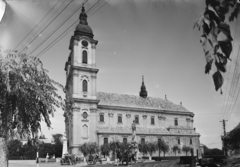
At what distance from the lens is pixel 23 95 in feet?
22.4

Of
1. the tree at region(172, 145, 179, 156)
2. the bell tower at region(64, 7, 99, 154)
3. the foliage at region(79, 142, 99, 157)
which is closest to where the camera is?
the foliage at region(79, 142, 99, 157)

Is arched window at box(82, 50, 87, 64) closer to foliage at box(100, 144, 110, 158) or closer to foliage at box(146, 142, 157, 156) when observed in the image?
foliage at box(100, 144, 110, 158)

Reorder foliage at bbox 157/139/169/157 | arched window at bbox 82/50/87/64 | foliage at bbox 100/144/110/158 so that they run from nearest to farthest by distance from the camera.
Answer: foliage at bbox 100/144/110/158, foliage at bbox 157/139/169/157, arched window at bbox 82/50/87/64

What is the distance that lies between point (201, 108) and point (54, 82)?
14.6 ft

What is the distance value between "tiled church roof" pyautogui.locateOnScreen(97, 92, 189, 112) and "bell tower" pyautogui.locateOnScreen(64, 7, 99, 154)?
341 centimetres

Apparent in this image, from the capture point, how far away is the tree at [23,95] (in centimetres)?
675

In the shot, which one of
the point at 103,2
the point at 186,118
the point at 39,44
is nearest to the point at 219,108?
the point at 103,2

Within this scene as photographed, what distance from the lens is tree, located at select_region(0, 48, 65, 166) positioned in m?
6.75

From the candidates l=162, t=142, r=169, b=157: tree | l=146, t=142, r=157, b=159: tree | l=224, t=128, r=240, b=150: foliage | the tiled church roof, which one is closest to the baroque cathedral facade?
the tiled church roof

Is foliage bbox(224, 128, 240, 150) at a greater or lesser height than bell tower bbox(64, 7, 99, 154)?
lesser

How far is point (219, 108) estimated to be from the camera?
538 centimetres

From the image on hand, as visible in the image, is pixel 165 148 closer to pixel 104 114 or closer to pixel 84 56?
pixel 104 114

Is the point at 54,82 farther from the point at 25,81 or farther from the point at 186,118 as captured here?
the point at 186,118

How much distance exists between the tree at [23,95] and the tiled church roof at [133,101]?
32021 millimetres
